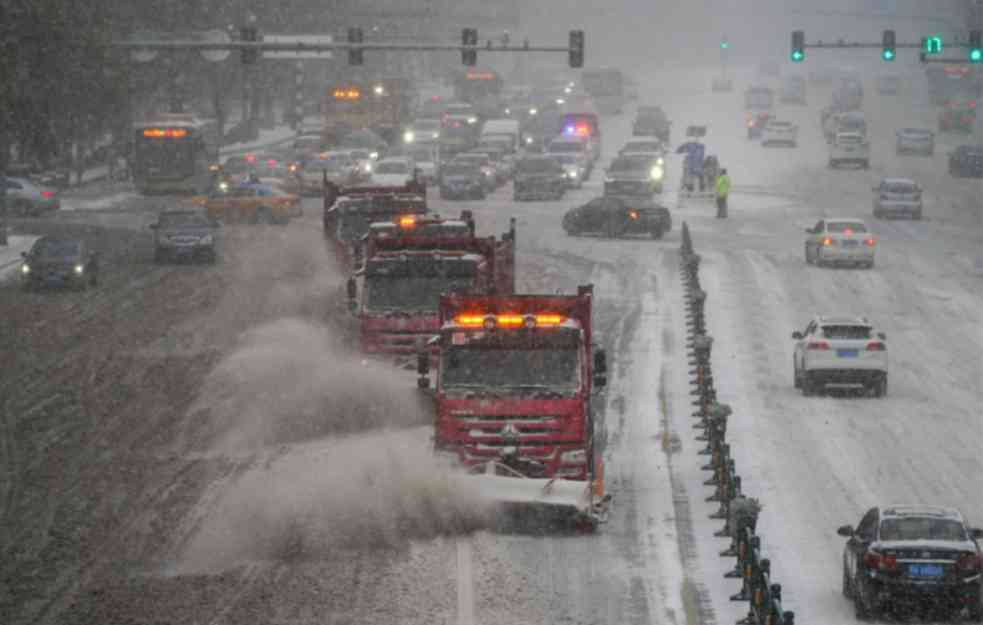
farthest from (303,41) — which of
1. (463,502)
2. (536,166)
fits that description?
(463,502)

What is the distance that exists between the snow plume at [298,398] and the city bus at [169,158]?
3803 cm

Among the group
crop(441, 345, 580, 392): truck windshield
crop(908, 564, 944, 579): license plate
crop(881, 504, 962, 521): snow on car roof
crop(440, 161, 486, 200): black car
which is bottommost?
crop(440, 161, 486, 200): black car

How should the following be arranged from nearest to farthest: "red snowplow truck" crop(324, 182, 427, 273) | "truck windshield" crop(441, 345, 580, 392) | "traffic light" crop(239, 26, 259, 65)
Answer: "truck windshield" crop(441, 345, 580, 392) → "red snowplow truck" crop(324, 182, 427, 273) → "traffic light" crop(239, 26, 259, 65)

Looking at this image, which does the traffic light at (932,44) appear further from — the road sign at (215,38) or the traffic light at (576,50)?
the road sign at (215,38)

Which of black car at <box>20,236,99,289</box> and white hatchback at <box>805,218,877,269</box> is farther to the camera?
white hatchback at <box>805,218,877,269</box>

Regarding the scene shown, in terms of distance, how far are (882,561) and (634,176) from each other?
56080 millimetres

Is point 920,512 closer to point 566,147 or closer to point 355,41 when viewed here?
point 355,41

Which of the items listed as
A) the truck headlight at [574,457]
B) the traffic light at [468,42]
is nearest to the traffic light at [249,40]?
the traffic light at [468,42]

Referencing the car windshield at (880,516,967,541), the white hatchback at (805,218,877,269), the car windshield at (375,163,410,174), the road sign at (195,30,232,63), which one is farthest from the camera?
the car windshield at (375,163,410,174)

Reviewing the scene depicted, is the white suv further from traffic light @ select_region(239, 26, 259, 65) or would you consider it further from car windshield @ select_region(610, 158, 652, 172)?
car windshield @ select_region(610, 158, 652, 172)

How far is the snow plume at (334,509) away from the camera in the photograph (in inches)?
934

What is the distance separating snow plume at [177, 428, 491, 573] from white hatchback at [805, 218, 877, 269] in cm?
2930

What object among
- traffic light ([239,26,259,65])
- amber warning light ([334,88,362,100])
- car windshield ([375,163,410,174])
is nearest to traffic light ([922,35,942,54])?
car windshield ([375,163,410,174])

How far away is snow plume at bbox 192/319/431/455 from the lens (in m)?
31.8
